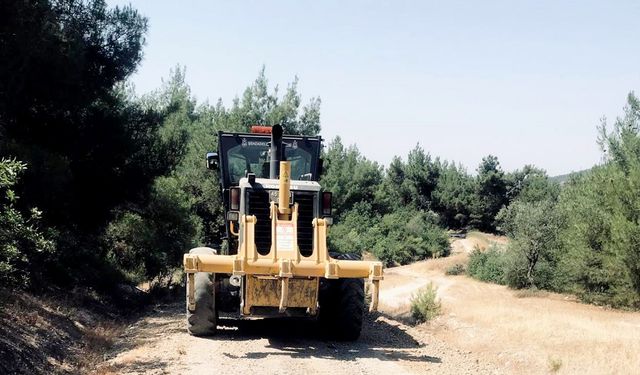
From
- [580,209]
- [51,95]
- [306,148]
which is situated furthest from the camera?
[580,209]

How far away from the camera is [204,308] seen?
408 inches

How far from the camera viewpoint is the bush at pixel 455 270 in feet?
144

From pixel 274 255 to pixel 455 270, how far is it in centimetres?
3636

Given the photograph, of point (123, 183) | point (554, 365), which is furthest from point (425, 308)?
point (123, 183)

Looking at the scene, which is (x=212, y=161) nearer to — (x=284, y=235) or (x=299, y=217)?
(x=299, y=217)

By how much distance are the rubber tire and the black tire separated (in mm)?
2009

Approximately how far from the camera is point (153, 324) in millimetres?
13039

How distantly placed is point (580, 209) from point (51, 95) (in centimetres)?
2302

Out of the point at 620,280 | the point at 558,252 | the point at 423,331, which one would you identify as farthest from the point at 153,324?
the point at 558,252

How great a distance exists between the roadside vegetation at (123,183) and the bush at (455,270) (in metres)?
2.97

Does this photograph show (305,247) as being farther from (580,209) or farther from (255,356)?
(580,209)

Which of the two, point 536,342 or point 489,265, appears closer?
point 536,342

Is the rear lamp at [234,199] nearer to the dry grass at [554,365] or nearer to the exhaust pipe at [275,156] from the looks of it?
the exhaust pipe at [275,156]

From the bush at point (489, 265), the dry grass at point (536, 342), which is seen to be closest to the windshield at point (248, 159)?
the dry grass at point (536, 342)
